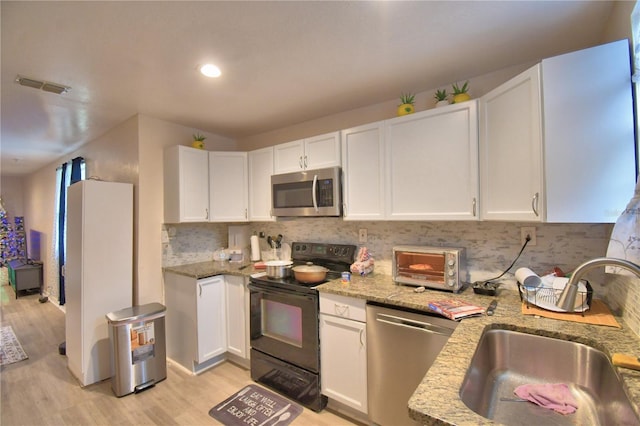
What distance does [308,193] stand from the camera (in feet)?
8.19

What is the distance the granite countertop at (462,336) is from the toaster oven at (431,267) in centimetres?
6

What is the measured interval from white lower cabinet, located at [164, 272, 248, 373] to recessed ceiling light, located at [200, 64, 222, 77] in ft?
5.59

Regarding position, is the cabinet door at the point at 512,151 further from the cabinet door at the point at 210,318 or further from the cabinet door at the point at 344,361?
the cabinet door at the point at 210,318

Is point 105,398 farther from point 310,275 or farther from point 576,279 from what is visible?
point 576,279

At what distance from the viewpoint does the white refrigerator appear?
8.02 feet

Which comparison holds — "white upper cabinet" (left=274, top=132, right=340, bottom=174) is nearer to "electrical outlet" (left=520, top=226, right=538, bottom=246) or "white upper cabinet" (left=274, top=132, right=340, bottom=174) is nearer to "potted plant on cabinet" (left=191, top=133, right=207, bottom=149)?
"potted plant on cabinet" (left=191, top=133, right=207, bottom=149)

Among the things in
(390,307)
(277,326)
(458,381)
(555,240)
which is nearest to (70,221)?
(277,326)

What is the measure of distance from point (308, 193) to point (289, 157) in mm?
448

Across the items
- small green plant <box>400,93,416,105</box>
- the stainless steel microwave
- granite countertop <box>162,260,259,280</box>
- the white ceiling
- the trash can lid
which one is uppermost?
the white ceiling

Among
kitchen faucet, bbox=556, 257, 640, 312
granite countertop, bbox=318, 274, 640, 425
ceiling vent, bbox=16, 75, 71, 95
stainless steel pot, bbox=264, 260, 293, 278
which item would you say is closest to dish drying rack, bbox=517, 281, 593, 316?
granite countertop, bbox=318, 274, 640, 425

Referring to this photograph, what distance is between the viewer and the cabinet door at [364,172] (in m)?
2.18

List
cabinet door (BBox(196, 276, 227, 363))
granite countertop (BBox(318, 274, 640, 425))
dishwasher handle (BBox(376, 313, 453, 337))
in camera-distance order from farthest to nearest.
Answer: cabinet door (BBox(196, 276, 227, 363))
dishwasher handle (BBox(376, 313, 453, 337))
granite countertop (BBox(318, 274, 640, 425))

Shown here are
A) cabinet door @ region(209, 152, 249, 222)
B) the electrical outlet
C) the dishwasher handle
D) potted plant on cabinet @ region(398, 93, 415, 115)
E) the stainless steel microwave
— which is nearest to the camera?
the dishwasher handle

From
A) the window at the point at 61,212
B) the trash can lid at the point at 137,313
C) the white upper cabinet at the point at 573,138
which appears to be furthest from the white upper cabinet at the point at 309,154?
the window at the point at 61,212
